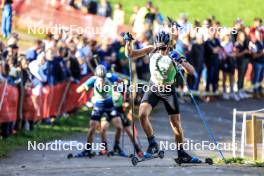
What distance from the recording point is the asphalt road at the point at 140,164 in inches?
611

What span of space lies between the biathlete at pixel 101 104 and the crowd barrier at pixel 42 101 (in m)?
0.40

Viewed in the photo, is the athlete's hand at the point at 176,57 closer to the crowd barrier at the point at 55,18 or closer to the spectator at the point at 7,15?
the spectator at the point at 7,15

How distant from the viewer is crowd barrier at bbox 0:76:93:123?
20.2m

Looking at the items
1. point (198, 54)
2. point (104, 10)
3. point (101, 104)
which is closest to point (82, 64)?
point (198, 54)

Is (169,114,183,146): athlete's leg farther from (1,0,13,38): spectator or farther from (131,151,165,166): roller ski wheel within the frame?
(1,0,13,38): spectator

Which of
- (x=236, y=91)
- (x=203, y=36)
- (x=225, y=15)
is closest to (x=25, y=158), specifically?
(x=203, y=36)

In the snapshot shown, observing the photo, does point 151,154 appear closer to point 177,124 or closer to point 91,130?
point 177,124

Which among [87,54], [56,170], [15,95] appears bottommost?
[56,170]

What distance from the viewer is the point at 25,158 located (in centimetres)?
1852

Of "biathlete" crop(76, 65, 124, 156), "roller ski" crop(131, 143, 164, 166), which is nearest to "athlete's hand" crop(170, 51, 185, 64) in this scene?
"roller ski" crop(131, 143, 164, 166)

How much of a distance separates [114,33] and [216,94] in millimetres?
4256

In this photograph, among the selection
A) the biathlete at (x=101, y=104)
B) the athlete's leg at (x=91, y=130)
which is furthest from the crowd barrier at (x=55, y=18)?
the athlete's leg at (x=91, y=130)

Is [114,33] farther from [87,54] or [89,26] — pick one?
[87,54]

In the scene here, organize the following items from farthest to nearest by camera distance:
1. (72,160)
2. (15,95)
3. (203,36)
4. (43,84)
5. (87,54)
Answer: (203,36), (87,54), (43,84), (15,95), (72,160)
